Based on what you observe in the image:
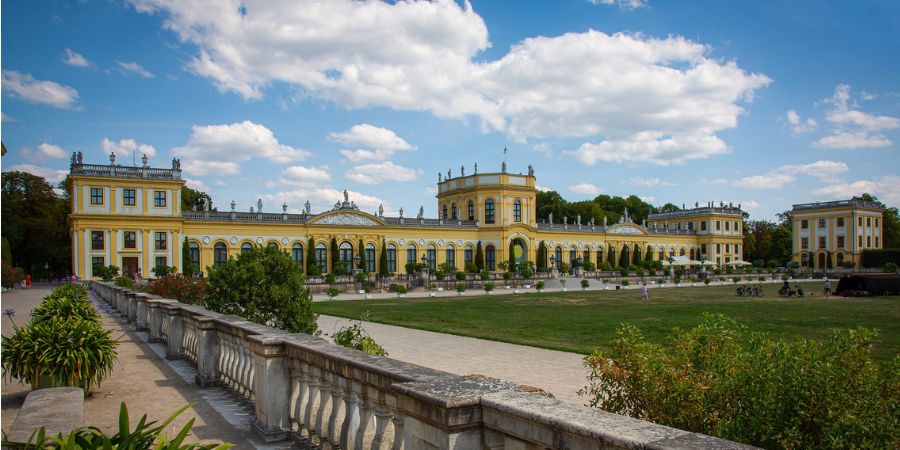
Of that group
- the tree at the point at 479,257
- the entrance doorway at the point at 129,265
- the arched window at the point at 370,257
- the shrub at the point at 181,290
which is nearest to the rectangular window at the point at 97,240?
the entrance doorway at the point at 129,265

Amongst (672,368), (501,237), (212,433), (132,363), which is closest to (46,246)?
(501,237)

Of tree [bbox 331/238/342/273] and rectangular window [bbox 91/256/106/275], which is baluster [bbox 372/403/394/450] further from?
tree [bbox 331/238/342/273]

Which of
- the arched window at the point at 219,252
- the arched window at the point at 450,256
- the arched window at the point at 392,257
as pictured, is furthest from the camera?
the arched window at the point at 450,256

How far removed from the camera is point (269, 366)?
537 cm

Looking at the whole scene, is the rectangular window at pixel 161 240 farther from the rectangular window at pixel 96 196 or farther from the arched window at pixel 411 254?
the arched window at pixel 411 254

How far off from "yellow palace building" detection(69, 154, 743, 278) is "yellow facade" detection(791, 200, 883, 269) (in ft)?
39.1

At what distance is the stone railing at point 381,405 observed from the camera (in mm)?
2520

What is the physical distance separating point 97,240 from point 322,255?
1618 centimetres

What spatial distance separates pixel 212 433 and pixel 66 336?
2.52 metres

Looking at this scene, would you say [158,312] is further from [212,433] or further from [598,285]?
[598,285]

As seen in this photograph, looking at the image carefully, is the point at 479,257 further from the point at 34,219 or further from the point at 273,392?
the point at 273,392

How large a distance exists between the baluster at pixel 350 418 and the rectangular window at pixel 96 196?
4442 centimetres

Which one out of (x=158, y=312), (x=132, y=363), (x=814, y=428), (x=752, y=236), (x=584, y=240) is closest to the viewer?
(x=814, y=428)

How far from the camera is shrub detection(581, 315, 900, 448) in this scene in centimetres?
347
